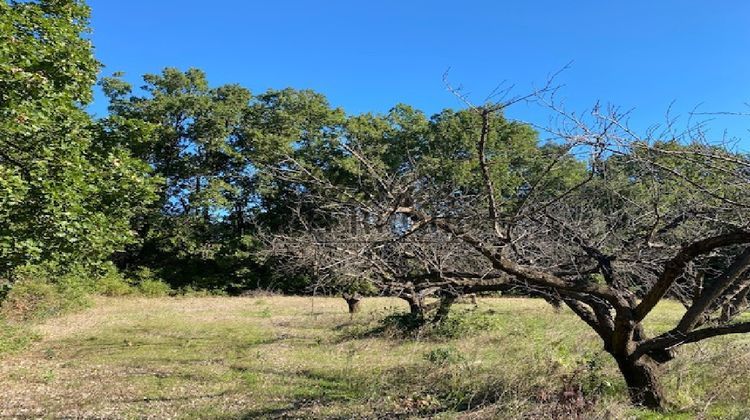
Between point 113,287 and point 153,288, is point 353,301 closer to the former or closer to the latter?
point 113,287

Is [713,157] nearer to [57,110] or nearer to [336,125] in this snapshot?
[57,110]

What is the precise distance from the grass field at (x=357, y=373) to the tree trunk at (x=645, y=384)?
0.62 ft

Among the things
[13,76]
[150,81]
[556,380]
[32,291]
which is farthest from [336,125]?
[556,380]

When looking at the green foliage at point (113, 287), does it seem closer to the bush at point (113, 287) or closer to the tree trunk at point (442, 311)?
→ the bush at point (113, 287)

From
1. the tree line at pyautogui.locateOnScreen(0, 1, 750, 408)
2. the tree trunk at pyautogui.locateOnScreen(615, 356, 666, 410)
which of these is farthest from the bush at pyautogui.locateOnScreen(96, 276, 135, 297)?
the tree trunk at pyautogui.locateOnScreen(615, 356, 666, 410)

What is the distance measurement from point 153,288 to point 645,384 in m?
33.8

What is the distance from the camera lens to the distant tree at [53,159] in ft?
30.8

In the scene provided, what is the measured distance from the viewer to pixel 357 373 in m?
9.70

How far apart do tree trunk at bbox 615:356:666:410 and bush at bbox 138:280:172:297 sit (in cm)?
3233

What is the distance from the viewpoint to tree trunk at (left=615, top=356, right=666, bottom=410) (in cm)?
619

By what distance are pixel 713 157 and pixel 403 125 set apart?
39.6 m

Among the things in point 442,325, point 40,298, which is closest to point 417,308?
point 442,325

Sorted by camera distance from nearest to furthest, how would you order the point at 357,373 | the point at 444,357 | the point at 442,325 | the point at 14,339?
the point at 444,357
the point at 357,373
the point at 14,339
the point at 442,325

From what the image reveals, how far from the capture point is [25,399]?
8258 millimetres
